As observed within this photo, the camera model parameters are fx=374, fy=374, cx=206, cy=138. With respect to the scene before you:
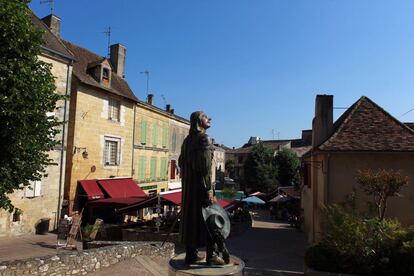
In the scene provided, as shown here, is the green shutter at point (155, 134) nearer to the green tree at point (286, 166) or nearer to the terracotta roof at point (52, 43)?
the terracotta roof at point (52, 43)

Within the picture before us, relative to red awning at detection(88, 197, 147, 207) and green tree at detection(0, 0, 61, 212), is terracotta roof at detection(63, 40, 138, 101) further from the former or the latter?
green tree at detection(0, 0, 61, 212)

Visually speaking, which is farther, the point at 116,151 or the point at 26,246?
the point at 116,151

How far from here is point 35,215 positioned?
58.0 feet

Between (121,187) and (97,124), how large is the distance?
418 cm

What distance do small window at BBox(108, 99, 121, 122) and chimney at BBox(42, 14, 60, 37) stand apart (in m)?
4.97

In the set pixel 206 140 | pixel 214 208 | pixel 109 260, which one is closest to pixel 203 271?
pixel 214 208

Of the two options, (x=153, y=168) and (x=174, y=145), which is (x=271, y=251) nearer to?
(x=153, y=168)

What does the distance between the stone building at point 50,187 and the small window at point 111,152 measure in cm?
377

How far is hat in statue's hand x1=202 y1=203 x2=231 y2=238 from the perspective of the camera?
572 cm

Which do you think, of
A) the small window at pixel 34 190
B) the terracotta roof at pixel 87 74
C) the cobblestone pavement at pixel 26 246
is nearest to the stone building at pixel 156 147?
the terracotta roof at pixel 87 74

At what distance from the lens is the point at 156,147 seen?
2914 centimetres

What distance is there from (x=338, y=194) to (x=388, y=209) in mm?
1960

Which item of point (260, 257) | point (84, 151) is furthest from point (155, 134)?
point (260, 257)

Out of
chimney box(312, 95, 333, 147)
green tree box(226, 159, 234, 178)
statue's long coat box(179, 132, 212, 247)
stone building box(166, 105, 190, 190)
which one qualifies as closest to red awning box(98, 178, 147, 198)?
stone building box(166, 105, 190, 190)
